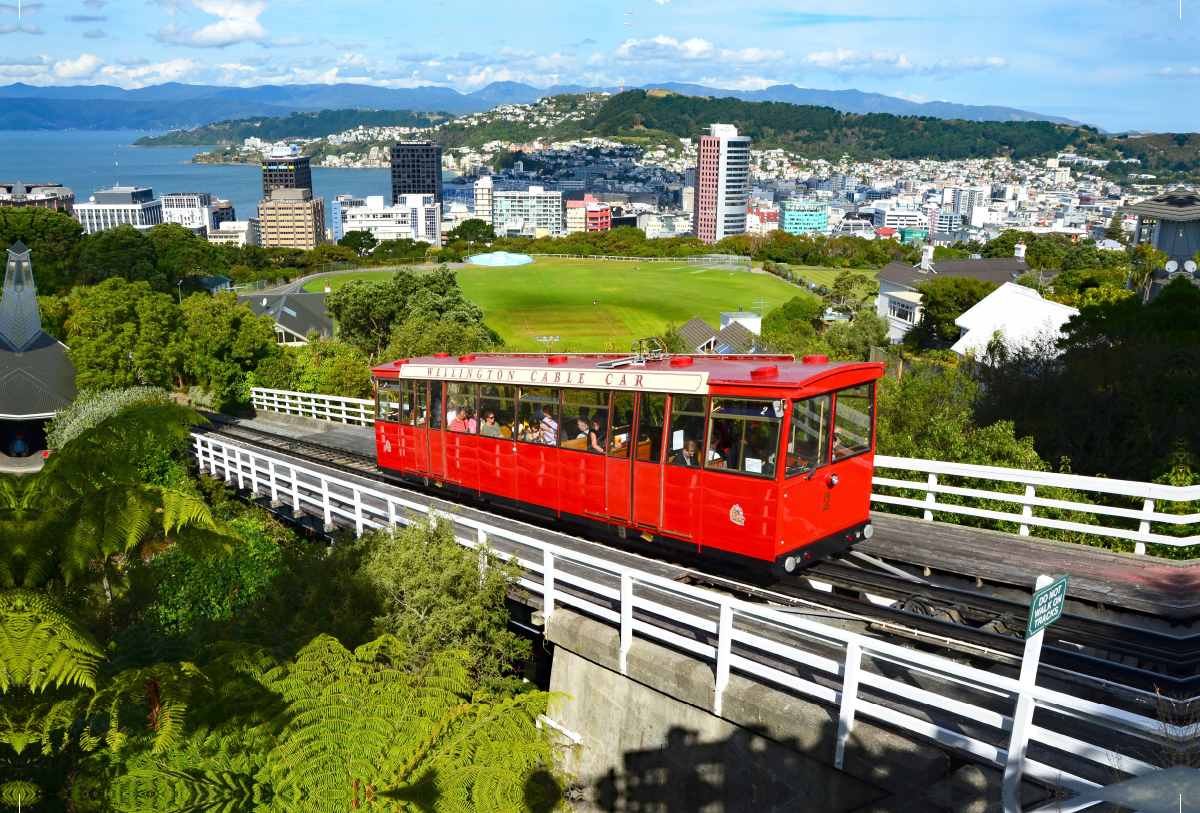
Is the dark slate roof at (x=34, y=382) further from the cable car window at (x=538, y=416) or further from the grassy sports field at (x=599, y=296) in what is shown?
the grassy sports field at (x=599, y=296)

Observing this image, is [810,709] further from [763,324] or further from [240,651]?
[763,324]

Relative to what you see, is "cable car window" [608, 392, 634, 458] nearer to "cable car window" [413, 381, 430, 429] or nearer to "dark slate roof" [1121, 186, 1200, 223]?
"cable car window" [413, 381, 430, 429]

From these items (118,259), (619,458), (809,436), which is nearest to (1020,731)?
(809,436)

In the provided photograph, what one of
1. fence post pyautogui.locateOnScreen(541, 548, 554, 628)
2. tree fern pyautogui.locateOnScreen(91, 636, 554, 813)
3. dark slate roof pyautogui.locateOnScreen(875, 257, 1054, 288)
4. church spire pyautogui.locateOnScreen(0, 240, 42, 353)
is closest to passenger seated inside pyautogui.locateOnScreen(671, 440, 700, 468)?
fence post pyautogui.locateOnScreen(541, 548, 554, 628)

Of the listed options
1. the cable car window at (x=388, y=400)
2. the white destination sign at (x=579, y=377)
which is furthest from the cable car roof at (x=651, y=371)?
the cable car window at (x=388, y=400)

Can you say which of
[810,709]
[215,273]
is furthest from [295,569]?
[215,273]

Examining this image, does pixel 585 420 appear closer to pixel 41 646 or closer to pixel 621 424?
pixel 621 424
